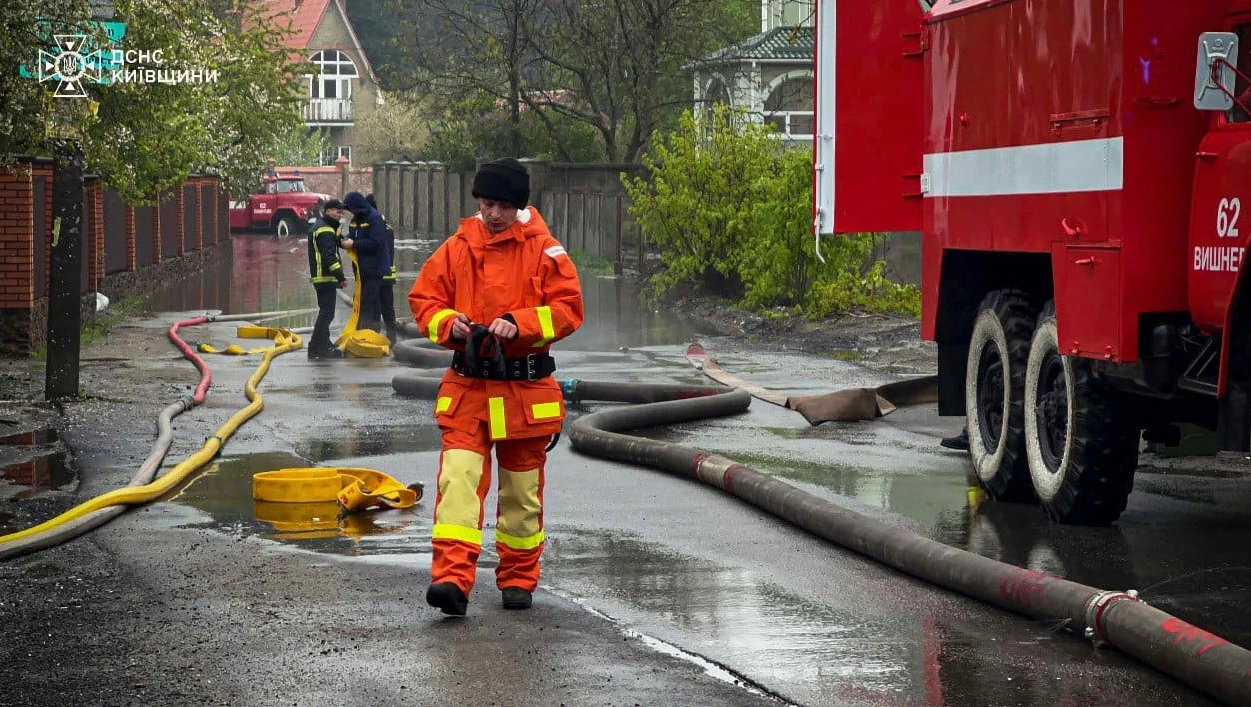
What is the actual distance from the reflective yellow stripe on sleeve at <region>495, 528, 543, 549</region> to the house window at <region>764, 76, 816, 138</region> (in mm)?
35373

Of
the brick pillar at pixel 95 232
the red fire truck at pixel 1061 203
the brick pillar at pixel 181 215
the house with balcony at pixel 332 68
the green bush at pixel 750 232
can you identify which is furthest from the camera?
the house with balcony at pixel 332 68

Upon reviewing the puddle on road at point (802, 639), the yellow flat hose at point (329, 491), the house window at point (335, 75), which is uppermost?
the house window at point (335, 75)

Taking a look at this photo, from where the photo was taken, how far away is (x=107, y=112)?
704 inches

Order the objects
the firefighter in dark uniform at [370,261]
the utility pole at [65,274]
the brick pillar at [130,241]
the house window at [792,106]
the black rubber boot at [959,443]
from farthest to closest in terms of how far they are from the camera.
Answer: the house window at [792,106] → the brick pillar at [130,241] → the firefighter in dark uniform at [370,261] → the utility pole at [65,274] → the black rubber boot at [959,443]

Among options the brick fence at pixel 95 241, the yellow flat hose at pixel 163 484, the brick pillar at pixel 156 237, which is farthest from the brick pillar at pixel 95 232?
the yellow flat hose at pixel 163 484

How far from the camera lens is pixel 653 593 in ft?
24.5

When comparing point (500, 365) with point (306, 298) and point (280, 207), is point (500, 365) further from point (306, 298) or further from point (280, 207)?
point (280, 207)

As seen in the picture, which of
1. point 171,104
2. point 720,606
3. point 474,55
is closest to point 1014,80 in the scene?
point 720,606

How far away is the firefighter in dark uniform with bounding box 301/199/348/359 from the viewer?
750 inches

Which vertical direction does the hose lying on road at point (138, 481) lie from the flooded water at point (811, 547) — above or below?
above

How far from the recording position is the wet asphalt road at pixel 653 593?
19.6ft

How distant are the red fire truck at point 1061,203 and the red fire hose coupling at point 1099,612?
4.15 feet

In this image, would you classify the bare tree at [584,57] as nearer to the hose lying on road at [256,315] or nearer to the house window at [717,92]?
the house window at [717,92]

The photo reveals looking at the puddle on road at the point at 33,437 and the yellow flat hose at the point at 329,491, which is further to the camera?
the puddle on road at the point at 33,437
